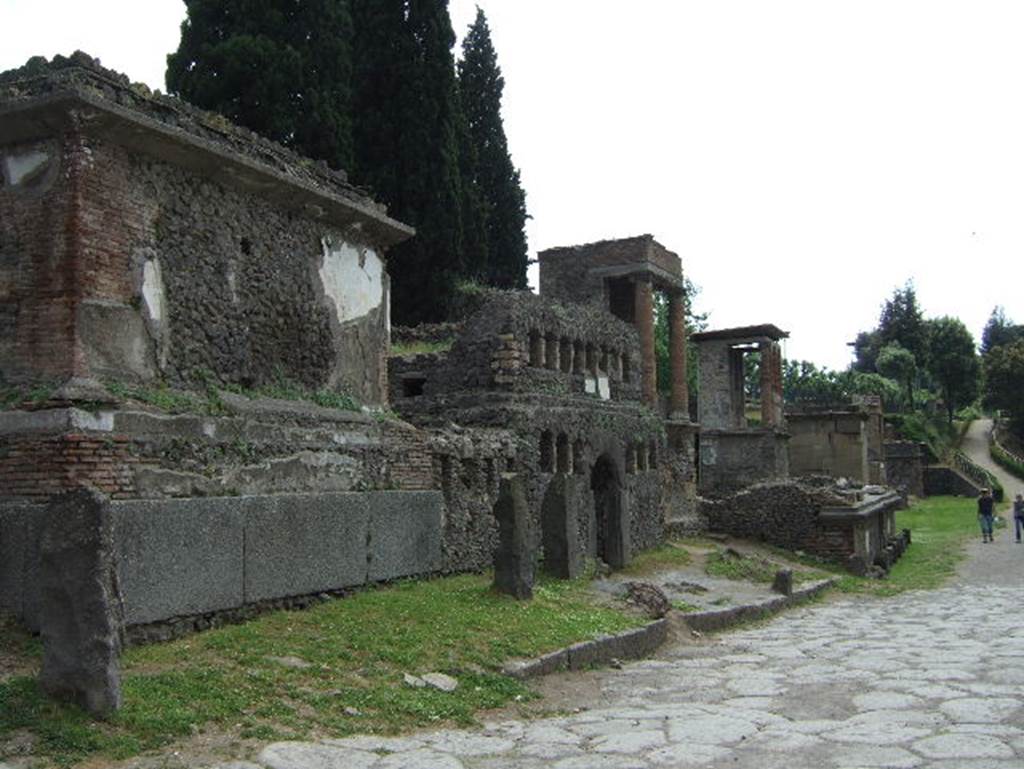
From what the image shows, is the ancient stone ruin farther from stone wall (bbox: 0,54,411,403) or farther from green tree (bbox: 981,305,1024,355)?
green tree (bbox: 981,305,1024,355)

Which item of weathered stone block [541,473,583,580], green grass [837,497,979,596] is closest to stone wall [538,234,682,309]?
green grass [837,497,979,596]

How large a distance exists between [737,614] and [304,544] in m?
6.37

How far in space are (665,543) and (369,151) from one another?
12081mm

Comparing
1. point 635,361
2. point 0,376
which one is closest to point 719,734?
point 0,376

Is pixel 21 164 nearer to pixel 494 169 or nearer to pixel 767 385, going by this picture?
pixel 494 169

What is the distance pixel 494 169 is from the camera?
102 feet

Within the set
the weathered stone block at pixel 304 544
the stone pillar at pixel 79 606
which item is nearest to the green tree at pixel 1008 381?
the weathered stone block at pixel 304 544

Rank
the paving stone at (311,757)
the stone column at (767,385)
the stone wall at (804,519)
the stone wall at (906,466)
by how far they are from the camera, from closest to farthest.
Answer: the paving stone at (311,757), the stone wall at (804,519), the stone column at (767,385), the stone wall at (906,466)

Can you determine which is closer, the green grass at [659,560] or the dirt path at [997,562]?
the green grass at [659,560]

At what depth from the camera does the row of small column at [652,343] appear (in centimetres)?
2423

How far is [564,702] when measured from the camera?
8.03 meters

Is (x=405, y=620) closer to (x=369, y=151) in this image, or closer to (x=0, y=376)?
(x=0, y=376)

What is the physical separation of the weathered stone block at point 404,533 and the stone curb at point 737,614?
318cm

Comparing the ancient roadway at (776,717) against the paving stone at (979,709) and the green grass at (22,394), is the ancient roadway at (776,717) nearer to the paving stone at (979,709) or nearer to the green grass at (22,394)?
the paving stone at (979,709)
